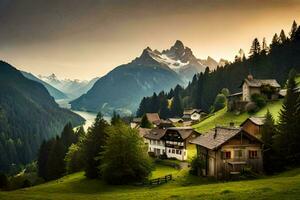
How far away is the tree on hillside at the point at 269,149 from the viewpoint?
61594mm

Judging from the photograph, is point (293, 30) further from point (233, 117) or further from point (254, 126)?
point (254, 126)

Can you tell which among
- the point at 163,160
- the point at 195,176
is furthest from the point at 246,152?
the point at 163,160

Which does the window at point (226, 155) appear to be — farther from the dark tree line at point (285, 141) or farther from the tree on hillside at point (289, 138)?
the tree on hillside at point (289, 138)

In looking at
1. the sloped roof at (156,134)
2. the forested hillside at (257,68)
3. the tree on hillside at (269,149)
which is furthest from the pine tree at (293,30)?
the tree on hillside at (269,149)

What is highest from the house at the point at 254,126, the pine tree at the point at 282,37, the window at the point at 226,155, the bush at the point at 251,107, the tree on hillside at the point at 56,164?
the pine tree at the point at 282,37

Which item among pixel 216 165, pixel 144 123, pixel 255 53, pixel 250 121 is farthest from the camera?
pixel 255 53

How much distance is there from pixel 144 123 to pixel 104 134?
2665 inches

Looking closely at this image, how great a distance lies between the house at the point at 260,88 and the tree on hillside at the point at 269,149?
189 ft

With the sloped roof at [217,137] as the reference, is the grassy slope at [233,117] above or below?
above

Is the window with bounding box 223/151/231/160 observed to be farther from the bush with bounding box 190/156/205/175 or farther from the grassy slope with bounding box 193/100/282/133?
the grassy slope with bounding box 193/100/282/133

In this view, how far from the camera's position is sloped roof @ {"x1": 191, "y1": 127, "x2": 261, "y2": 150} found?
61.4 m

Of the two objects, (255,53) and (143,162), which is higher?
(255,53)

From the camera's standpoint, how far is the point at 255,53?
173m

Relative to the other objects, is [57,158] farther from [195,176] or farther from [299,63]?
[299,63]
